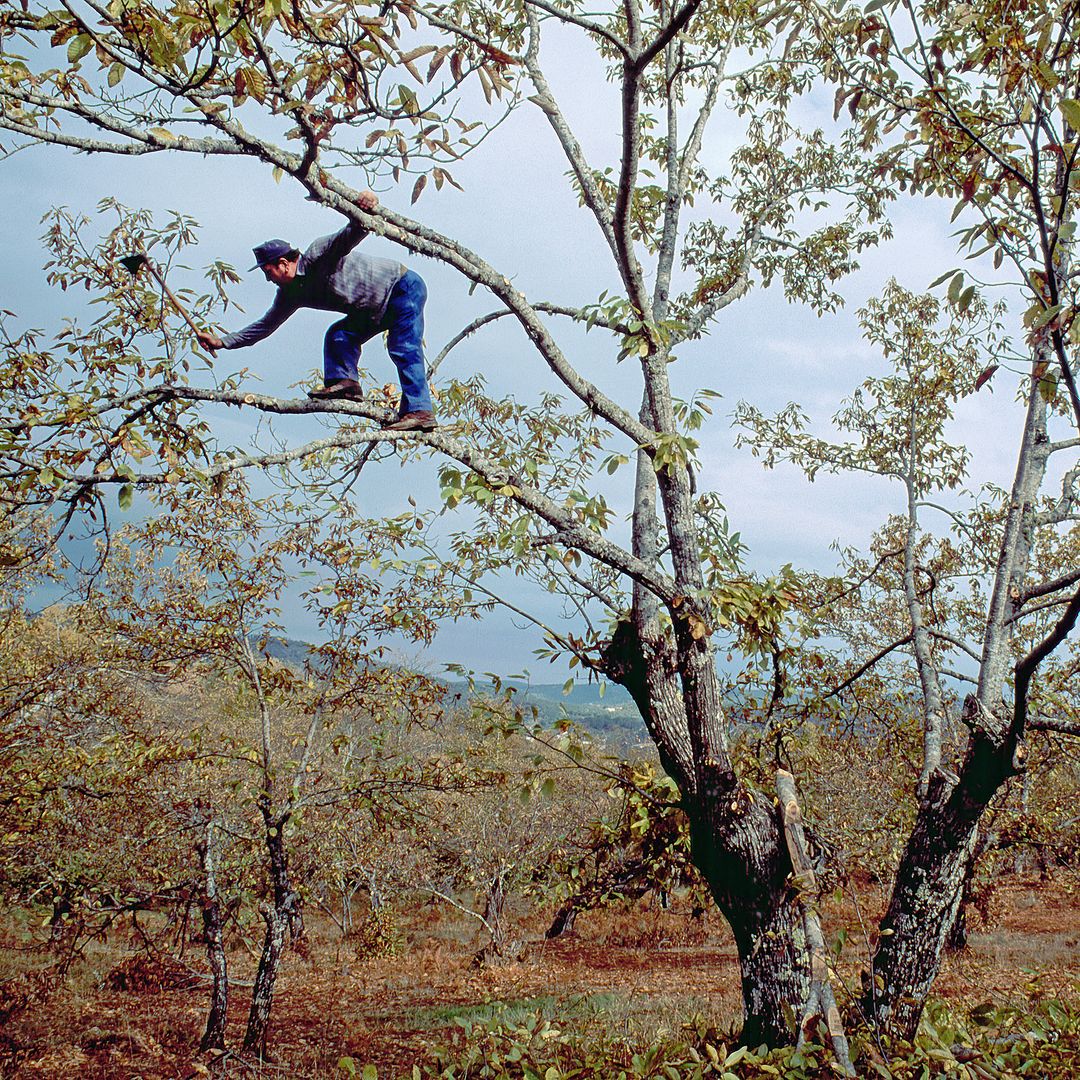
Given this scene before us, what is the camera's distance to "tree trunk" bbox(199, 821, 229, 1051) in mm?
8898

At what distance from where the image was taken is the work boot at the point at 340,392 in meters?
3.94

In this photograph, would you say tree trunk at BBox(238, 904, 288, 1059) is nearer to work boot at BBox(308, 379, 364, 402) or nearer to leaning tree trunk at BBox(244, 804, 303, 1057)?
leaning tree trunk at BBox(244, 804, 303, 1057)

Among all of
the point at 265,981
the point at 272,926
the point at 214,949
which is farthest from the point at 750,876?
the point at 214,949

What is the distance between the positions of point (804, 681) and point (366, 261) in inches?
226

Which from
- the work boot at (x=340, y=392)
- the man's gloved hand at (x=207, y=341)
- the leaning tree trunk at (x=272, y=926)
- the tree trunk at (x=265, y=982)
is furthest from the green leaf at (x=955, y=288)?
the tree trunk at (x=265, y=982)

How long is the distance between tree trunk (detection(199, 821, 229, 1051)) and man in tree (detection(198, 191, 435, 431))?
6783mm

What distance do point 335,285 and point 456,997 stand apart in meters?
15.8

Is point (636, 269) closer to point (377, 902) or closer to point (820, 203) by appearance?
point (820, 203)

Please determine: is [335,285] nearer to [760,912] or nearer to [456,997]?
[760,912]

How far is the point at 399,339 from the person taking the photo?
4.15 metres

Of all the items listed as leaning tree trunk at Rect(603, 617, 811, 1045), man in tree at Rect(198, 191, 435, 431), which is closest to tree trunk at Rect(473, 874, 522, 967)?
leaning tree trunk at Rect(603, 617, 811, 1045)

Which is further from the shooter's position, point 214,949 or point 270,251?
point 214,949

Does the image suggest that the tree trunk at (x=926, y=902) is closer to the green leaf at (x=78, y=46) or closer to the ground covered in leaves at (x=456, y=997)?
the ground covered in leaves at (x=456, y=997)

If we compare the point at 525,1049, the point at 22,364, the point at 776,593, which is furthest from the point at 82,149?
the point at 525,1049
